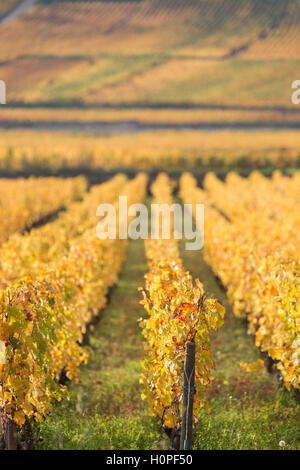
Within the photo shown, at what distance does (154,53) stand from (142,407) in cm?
14563

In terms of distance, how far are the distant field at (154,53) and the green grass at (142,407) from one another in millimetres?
110277

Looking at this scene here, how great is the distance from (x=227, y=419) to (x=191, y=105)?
4447 inches

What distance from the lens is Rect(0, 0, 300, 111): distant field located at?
119 m

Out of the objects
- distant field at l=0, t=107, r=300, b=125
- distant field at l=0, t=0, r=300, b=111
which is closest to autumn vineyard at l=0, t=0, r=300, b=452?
distant field at l=0, t=107, r=300, b=125

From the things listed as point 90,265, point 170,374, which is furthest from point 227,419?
point 90,265

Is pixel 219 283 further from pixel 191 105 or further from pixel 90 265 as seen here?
pixel 191 105

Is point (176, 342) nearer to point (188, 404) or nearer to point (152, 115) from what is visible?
point (188, 404)

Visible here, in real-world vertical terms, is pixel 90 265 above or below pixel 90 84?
below

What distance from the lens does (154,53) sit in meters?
142

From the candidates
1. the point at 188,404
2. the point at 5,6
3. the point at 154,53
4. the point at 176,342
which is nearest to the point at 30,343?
the point at 176,342

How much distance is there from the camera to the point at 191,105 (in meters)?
114

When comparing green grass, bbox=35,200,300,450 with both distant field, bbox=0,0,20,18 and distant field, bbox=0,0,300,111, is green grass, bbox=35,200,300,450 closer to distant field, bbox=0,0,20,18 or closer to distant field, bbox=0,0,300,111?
distant field, bbox=0,0,20,18

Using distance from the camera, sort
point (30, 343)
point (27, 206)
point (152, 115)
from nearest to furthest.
A: point (30, 343) → point (27, 206) → point (152, 115)

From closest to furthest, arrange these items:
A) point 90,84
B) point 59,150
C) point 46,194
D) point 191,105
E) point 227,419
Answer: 1. point 227,419
2. point 46,194
3. point 59,150
4. point 191,105
5. point 90,84
